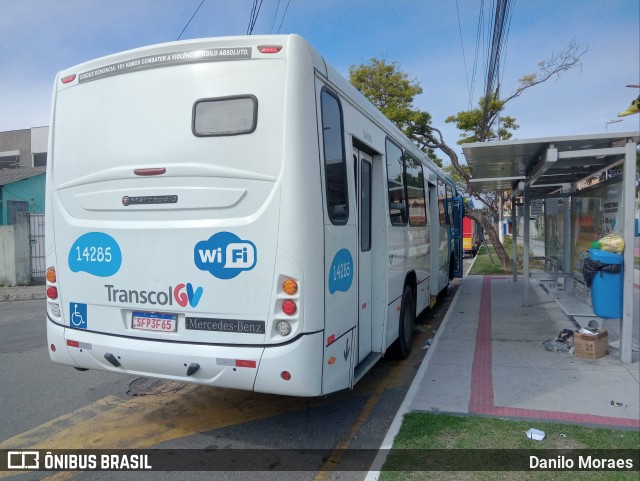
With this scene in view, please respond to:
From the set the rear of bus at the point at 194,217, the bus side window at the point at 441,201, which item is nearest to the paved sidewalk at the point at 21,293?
the rear of bus at the point at 194,217

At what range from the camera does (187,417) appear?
195 inches

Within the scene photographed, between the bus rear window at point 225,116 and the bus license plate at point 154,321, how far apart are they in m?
1.54

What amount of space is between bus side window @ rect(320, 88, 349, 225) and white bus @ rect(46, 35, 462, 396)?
2cm

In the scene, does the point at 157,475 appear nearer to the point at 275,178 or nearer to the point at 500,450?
the point at 275,178

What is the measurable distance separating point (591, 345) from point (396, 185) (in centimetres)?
324

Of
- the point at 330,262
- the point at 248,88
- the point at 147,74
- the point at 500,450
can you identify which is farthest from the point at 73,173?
the point at 500,450

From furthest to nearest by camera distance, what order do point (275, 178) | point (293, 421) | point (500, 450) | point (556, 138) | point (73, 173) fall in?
point (556, 138)
point (293, 421)
point (73, 173)
point (500, 450)
point (275, 178)

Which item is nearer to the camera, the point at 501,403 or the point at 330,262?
the point at 330,262

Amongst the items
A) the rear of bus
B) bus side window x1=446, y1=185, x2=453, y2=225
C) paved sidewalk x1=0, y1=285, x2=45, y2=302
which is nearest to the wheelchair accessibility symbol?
the rear of bus

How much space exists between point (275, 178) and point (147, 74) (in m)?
1.54

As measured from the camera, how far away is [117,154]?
415 centimetres

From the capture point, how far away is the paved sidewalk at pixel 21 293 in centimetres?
1350

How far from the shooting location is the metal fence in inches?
617

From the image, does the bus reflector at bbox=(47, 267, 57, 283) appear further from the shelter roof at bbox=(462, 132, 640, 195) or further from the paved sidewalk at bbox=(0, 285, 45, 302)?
the paved sidewalk at bbox=(0, 285, 45, 302)
